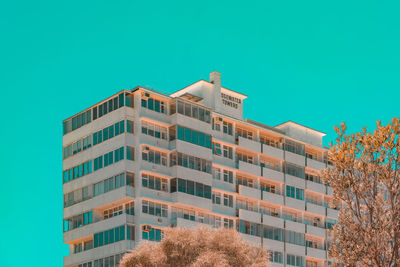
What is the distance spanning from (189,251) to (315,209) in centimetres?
4600

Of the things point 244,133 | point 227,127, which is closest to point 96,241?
point 227,127

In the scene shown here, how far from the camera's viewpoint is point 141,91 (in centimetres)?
8156

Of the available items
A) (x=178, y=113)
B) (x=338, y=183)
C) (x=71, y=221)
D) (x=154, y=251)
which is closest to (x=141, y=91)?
(x=178, y=113)

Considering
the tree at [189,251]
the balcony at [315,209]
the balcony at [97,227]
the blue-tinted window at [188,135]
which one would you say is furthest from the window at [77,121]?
the balcony at [315,209]

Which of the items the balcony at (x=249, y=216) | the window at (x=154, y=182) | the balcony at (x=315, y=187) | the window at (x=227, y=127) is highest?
the window at (x=227, y=127)

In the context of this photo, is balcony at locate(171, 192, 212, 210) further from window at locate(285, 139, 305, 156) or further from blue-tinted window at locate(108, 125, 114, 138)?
window at locate(285, 139, 305, 156)

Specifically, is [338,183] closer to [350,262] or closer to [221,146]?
[350,262]

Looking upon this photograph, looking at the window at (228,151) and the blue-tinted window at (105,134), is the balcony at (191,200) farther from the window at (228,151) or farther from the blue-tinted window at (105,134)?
the blue-tinted window at (105,134)

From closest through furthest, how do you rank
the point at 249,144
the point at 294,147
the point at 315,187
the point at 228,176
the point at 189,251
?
the point at 189,251
the point at 228,176
the point at 249,144
the point at 294,147
the point at 315,187

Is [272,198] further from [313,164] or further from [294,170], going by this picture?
[313,164]

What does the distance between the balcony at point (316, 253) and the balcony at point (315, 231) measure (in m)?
2.08

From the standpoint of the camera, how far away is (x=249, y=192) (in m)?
92.6

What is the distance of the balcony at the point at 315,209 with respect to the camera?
100625mm

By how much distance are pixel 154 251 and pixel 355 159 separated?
24.5 meters
